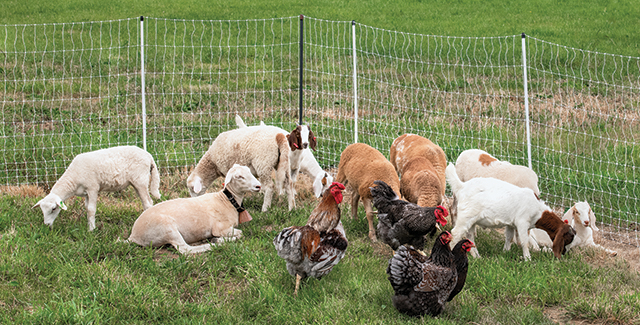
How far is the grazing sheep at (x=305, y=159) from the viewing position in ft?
23.5

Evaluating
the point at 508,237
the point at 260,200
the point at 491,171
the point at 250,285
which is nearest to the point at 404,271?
the point at 250,285

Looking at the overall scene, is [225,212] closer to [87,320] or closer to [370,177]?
[370,177]

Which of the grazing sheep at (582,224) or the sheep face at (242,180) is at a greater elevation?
the sheep face at (242,180)

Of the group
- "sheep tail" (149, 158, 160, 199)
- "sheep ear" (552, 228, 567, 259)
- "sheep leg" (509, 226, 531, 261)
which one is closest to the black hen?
"sheep leg" (509, 226, 531, 261)

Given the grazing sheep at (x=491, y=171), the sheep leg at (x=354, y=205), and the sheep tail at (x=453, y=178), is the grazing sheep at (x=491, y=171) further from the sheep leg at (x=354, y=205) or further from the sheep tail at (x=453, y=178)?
the sheep leg at (x=354, y=205)

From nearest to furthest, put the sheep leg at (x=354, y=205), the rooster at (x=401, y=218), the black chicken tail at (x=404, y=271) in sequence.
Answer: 1. the black chicken tail at (x=404, y=271)
2. the rooster at (x=401, y=218)
3. the sheep leg at (x=354, y=205)

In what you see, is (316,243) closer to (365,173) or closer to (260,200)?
(365,173)

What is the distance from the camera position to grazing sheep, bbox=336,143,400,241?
645cm

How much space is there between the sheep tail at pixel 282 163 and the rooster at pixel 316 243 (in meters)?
1.95

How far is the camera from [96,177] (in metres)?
6.47

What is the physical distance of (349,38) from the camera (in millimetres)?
14648

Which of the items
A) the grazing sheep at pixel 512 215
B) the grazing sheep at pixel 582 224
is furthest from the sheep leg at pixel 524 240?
the grazing sheep at pixel 582 224

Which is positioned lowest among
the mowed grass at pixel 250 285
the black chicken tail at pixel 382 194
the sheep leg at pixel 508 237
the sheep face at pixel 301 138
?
the mowed grass at pixel 250 285

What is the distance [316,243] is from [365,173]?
5.45 ft
